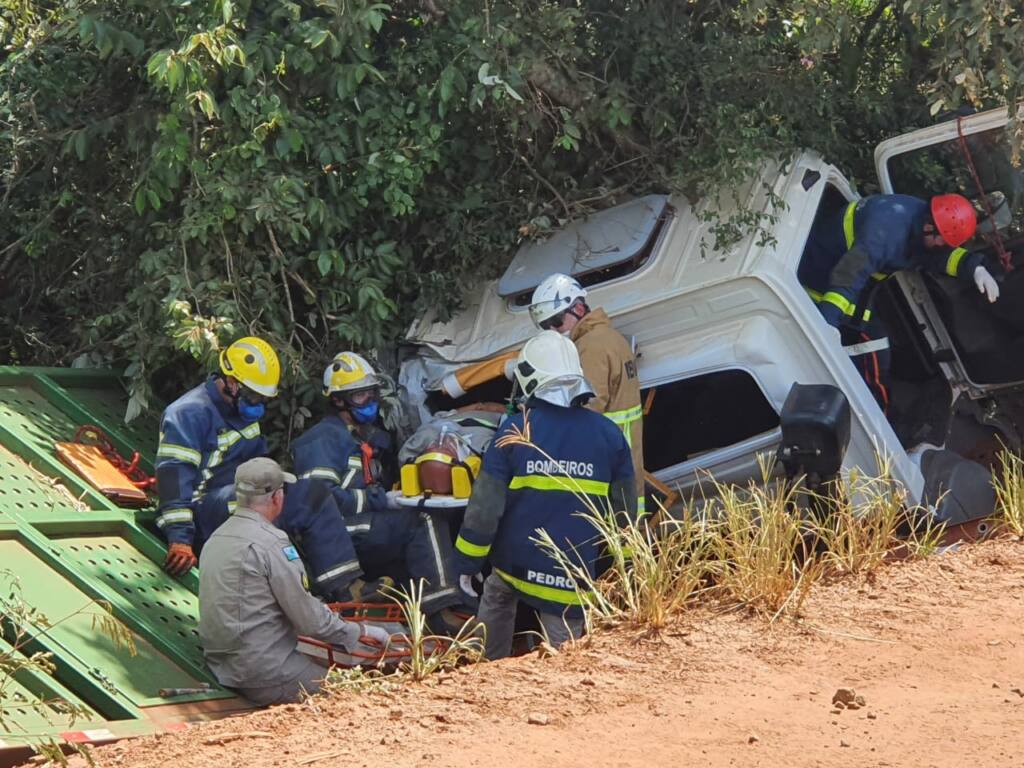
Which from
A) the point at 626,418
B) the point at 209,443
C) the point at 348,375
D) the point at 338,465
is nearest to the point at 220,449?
the point at 209,443

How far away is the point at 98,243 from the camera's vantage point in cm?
805

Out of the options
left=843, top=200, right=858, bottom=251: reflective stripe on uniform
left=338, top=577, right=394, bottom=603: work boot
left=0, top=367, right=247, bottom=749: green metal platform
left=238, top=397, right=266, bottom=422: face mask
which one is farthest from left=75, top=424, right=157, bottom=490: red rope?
left=843, top=200, right=858, bottom=251: reflective stripe on uniform

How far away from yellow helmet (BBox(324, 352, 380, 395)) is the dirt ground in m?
2.39

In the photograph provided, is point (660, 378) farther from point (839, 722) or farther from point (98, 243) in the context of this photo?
point (98, 243)

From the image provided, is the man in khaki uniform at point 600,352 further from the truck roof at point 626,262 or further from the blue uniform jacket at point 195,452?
the blue uniform jacket at point 195,452

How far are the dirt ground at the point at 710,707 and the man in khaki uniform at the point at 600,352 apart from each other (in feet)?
5.05

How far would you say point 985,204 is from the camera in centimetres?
A: 745

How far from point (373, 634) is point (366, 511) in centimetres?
102

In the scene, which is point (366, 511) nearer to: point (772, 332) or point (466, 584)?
point (466, 584)

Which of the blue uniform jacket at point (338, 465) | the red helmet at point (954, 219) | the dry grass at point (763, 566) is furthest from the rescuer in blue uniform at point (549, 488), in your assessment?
the red helmet at point (954, 219)

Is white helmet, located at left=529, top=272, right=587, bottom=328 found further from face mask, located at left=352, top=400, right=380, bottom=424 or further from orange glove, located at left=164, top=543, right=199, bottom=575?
orange glove, located at left=164, top=543, right=199, bottom=575

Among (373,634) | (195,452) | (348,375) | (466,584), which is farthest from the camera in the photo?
(348,375)

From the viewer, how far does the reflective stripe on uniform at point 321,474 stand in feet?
22.2

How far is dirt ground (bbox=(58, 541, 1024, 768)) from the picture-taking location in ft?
13.1
